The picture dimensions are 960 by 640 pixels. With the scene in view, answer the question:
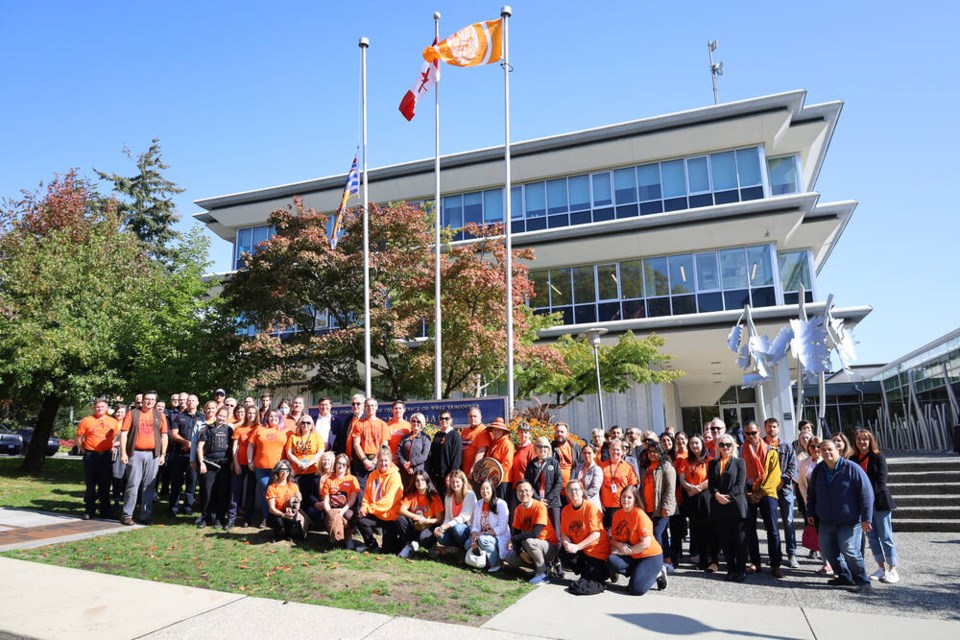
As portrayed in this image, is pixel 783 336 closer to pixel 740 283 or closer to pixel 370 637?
pixel 740 283

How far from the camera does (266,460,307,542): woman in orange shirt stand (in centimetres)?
861

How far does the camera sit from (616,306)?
23.0 m

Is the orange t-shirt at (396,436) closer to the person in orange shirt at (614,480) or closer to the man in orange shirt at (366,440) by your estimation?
the man in orange shirt at (366,440)

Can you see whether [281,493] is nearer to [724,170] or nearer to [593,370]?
[593,370]

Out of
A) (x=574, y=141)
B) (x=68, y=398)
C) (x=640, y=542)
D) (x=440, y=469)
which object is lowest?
(x=640, y=542)

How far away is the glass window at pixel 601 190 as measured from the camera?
23859 mm

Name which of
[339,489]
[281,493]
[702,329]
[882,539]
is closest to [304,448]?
[281,493]

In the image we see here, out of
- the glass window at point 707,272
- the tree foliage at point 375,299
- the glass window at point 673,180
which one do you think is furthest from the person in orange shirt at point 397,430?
the glass window at point 673,180

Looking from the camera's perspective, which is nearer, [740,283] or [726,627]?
[726,627]

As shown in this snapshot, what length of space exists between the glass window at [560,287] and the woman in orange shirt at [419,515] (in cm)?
1567

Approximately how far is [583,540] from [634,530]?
0.60 metres

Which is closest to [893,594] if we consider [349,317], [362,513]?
[362,513]

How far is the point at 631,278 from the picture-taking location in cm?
2308

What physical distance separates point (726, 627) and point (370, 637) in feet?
10.2
